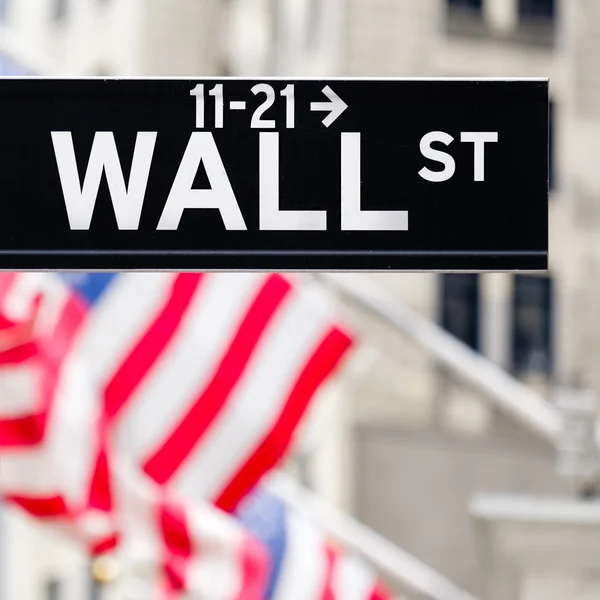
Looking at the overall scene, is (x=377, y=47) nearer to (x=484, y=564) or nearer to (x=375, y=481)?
(x=375, y=481)

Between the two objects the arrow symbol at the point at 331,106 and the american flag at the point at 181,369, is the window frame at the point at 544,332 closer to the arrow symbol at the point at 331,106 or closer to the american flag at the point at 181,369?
the american flag at the point at 181,369

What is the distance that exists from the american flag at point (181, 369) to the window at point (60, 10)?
19623mm

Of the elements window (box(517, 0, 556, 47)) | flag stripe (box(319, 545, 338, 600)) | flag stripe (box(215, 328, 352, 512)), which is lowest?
flag stripe (box(319, 545, 338, 600))

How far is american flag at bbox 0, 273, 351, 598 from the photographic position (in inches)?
459

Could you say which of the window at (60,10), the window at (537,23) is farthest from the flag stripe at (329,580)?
the window at (60,10)

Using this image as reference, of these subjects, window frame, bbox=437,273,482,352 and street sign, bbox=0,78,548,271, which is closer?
street sign, bbox=0,78,548,271

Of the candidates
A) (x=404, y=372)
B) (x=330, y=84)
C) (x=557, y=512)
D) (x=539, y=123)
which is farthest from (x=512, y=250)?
(x=404, y=372)

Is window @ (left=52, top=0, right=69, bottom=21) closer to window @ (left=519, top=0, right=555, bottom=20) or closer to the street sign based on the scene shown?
window @ (left=519, top=0, right=555, bottom=20)

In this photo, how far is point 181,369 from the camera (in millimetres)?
12367

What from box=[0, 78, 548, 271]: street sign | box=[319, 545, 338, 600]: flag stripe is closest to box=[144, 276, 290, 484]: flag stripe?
box=[319, 545, 338, 600]: flag stripe

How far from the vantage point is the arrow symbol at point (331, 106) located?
12.3 ft

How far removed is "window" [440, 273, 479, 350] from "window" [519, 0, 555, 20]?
3755 millimetres

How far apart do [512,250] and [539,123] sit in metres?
0.26

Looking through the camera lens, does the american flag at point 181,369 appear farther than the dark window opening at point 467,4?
No
